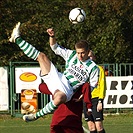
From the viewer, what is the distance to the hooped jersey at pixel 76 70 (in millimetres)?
11438

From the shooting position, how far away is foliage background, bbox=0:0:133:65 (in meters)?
31.0

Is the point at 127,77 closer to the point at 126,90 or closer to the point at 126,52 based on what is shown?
the point at 126,90

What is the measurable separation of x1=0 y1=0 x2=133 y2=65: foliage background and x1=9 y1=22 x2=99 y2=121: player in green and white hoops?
18.3m

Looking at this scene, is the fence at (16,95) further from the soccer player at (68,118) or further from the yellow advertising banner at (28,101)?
the soccer player at (68,118)

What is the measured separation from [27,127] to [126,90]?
5305 mm

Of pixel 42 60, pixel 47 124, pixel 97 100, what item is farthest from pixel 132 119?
pixel 42 60

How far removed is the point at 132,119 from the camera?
72.8 feet

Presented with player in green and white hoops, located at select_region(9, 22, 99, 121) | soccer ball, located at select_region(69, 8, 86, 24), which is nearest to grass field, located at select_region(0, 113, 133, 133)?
soccer ball, located at select_region(69, 8, 86, 24)

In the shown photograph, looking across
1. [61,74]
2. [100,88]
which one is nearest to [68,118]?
[61,74]

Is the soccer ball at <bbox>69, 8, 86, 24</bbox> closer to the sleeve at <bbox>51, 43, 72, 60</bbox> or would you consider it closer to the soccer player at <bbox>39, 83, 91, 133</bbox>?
the sleeve at <bbox>51, 43, 72, 60</bbox>

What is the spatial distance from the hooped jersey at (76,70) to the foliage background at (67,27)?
18038 millimetres

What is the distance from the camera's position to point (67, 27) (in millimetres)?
31703

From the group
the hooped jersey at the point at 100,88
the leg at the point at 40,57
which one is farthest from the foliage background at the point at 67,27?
the leg at the point at 40,57

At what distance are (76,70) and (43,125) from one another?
8.67 m
